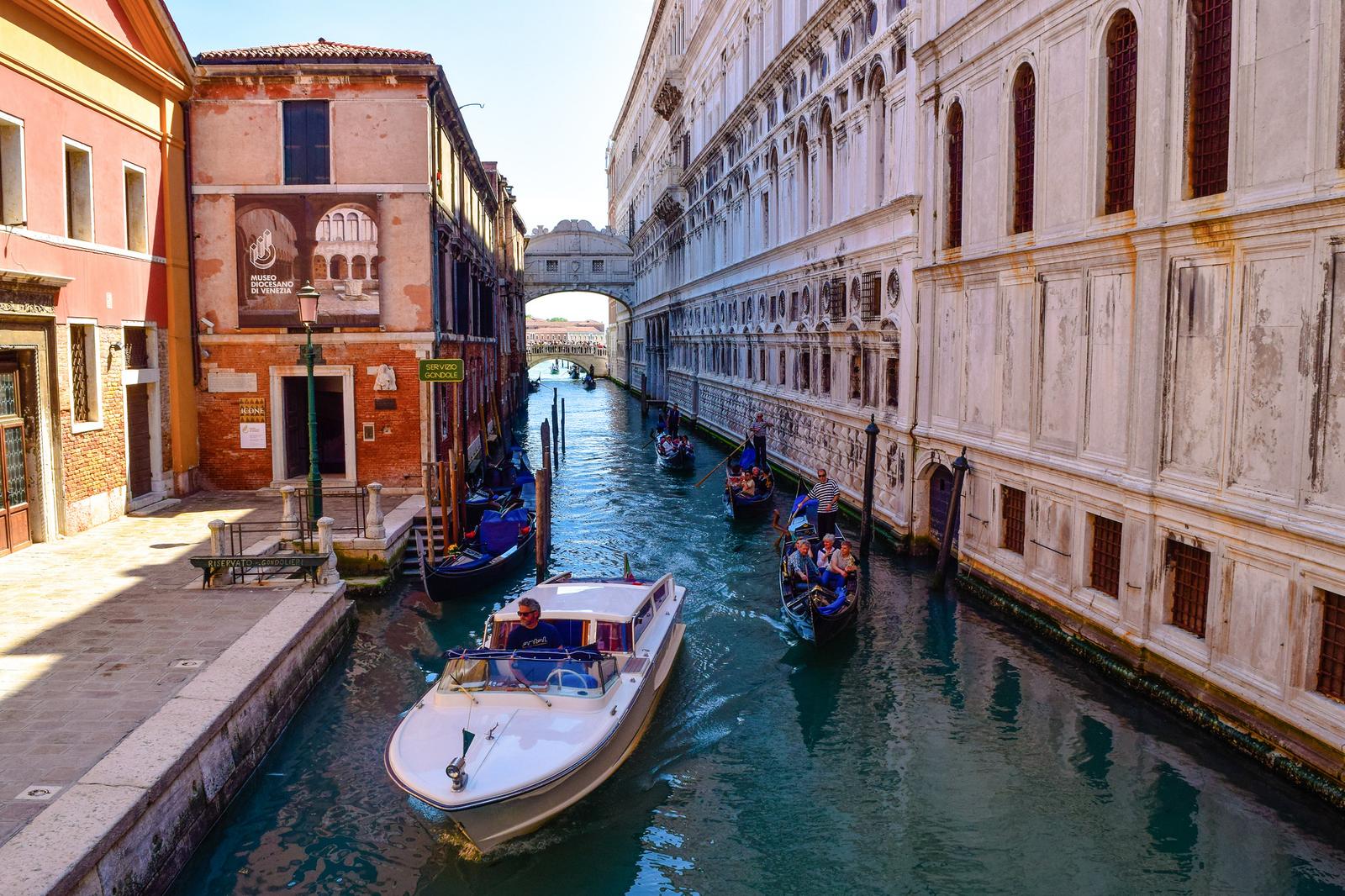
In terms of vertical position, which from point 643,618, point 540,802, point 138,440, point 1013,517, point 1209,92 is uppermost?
point 1209,92

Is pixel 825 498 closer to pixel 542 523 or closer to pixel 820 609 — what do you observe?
pixel 542 523

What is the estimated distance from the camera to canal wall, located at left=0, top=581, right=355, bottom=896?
5449 mm

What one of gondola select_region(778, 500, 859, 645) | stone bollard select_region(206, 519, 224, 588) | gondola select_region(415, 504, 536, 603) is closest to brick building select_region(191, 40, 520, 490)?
gondola select_region(415, 504, 536, 603)

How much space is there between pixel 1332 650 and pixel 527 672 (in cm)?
638

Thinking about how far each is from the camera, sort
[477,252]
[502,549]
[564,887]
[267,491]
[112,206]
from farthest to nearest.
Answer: [477,252], [267,491], [502,549], [112,206], [564,887]

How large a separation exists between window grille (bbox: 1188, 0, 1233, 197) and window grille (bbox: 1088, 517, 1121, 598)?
3.60 metres

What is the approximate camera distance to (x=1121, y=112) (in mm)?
10508

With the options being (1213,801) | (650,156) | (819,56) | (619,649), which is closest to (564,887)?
(619,649)

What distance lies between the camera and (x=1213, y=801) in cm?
770

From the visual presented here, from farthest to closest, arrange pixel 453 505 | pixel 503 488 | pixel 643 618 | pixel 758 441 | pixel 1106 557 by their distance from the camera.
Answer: pixel 758 441 → pixel 503 488 → pixel 453 505 → pixel 1106 557 → pixel 643 618

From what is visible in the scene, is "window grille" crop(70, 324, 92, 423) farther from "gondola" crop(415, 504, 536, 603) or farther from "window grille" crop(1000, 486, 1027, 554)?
"window grille" crop(1000, 486, 1027, 554)

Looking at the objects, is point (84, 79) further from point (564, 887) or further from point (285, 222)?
point (564, 887)

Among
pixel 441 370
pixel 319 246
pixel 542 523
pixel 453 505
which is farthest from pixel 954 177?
pixel 319 246

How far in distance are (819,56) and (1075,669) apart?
14.8m
